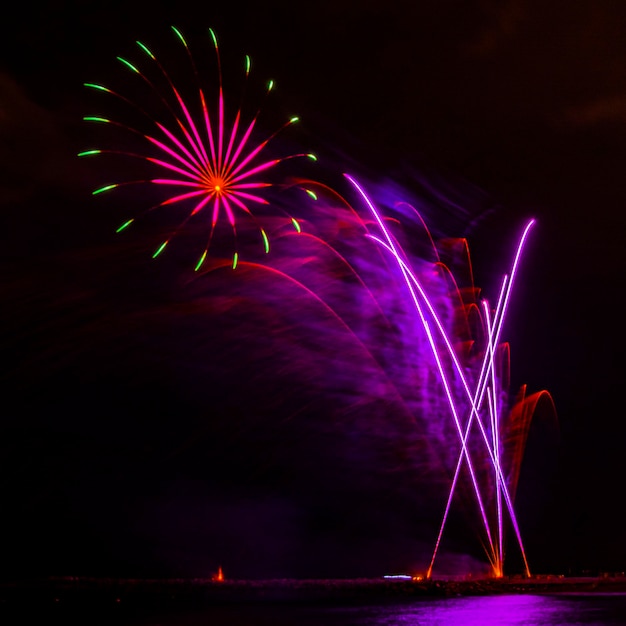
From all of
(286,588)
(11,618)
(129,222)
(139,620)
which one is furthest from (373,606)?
(129,222)

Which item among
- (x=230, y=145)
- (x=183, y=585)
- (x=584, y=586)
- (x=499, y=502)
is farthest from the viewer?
(x=584, y=586)

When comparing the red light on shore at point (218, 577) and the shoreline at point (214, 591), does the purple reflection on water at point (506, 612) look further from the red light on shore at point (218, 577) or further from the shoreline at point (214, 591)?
the red light on shore at point (218, 577)

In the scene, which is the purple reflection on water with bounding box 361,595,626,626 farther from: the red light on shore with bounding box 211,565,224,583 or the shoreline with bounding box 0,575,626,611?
the red light on shore with bounding box 211,565,224,583

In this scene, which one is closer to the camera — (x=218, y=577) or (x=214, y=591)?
(x=214, y=591)

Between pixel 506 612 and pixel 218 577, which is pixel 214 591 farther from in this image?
pixel 506 612

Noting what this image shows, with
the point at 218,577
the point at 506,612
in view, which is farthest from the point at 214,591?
the point at 506,612

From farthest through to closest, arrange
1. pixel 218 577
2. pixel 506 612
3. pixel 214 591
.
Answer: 1. pixel 218 577
2. pixel 214 591
3. pixel 506 612

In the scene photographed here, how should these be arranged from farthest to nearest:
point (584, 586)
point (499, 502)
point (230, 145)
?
point (584, 586)
point (499, 502)
point (230, 145)

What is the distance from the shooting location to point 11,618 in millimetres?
17422

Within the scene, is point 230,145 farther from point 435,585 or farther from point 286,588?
point 435,585

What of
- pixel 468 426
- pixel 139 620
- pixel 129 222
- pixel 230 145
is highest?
pixel 230 145

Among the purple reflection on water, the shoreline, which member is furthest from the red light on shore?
the purple reflection on water

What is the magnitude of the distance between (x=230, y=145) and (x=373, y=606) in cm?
1123

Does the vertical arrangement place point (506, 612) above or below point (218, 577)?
below
